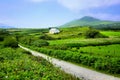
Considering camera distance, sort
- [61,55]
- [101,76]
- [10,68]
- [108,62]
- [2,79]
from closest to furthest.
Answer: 1. [2,79]
2. [10,68]
3. [101,76]
4. [108,62]
5. [61,55]

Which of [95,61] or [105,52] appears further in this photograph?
[105,52]

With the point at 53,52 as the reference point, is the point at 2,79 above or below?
above

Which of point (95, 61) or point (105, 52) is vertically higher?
point (95, 61)

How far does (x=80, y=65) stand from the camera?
3900 centimetres

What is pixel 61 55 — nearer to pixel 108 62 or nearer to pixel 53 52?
pixel 53 52

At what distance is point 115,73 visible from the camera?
30.6 metres

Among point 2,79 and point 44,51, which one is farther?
point 44,51

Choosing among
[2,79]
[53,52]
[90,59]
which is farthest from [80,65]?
[2,79]

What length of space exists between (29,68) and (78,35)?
8107cm

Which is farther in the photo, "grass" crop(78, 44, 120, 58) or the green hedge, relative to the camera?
"grass" crop(78, 44, 120, 58)

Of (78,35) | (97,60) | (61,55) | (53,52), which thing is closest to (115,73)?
(97,60)

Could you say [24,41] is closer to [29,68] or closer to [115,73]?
[115,73]

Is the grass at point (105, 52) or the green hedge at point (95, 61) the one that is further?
the grass at point (105, 52)

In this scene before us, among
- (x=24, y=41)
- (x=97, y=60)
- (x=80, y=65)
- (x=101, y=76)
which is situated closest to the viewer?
(x=101, y=76)
